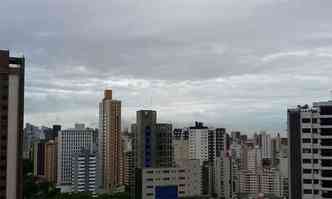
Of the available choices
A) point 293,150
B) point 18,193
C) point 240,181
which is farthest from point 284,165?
point 18,193

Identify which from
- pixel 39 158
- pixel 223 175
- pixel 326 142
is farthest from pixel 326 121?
pixel 39 158

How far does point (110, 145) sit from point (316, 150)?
139 feet

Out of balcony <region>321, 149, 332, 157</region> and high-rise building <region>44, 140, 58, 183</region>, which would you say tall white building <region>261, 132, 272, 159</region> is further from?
balcony <region>321, 149, 332, 157</region>

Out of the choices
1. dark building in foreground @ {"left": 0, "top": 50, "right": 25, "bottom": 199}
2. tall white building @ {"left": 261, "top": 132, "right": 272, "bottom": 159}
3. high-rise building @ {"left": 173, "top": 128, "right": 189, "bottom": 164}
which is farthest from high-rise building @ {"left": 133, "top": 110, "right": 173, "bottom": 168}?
tall white building @ {"left": 261, "top": 132, "right": 272, "bottom": 159}

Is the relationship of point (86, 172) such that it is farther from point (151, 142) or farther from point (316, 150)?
point (316, 150)

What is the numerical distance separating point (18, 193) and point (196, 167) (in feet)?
88.4

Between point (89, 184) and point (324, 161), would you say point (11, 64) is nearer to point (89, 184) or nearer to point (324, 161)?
point (324, 161)

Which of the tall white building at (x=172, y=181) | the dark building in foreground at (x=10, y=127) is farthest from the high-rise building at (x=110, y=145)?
the dark building in foreground at (x=10, y=127)

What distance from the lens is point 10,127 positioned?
18.1 metres

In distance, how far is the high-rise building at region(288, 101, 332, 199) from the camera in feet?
74.4

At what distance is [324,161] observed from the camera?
22.8 meters

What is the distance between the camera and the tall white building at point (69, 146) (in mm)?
67438

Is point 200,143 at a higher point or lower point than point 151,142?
lower

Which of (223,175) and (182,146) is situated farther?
(182,146)
